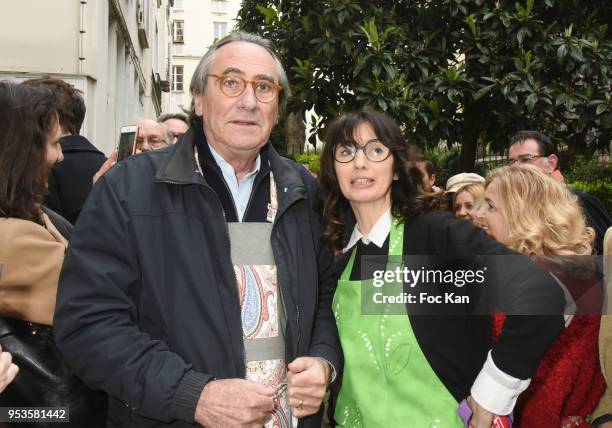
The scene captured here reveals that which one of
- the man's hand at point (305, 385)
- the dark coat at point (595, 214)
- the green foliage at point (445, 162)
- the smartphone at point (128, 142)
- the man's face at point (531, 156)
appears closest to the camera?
the man's hand at point (305, 385)

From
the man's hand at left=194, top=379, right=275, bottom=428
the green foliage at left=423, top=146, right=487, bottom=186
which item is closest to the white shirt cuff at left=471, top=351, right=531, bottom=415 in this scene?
the man's hand at left=194, top=379, right=275, bottom=428

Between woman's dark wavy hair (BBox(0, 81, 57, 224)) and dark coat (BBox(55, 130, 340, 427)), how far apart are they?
1.37 ft

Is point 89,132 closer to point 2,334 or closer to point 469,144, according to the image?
point 469,144

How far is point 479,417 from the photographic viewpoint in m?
2.17

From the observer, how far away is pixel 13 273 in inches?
87.8

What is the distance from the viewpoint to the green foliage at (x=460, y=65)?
5926mm

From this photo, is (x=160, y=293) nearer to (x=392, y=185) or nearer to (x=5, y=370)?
(x=5, y=370)

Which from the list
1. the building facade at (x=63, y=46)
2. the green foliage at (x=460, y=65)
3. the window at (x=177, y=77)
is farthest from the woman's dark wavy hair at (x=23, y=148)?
the window at (x=177, y=77)

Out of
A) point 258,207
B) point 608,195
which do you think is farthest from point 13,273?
point 608,195

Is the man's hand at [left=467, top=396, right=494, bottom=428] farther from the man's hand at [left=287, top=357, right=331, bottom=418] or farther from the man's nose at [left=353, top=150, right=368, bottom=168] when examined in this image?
the man's nose at [left=353, top=150, right=368, bottom=168]

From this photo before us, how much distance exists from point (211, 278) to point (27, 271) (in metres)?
0.70

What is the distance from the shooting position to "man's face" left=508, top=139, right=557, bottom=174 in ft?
16.3
